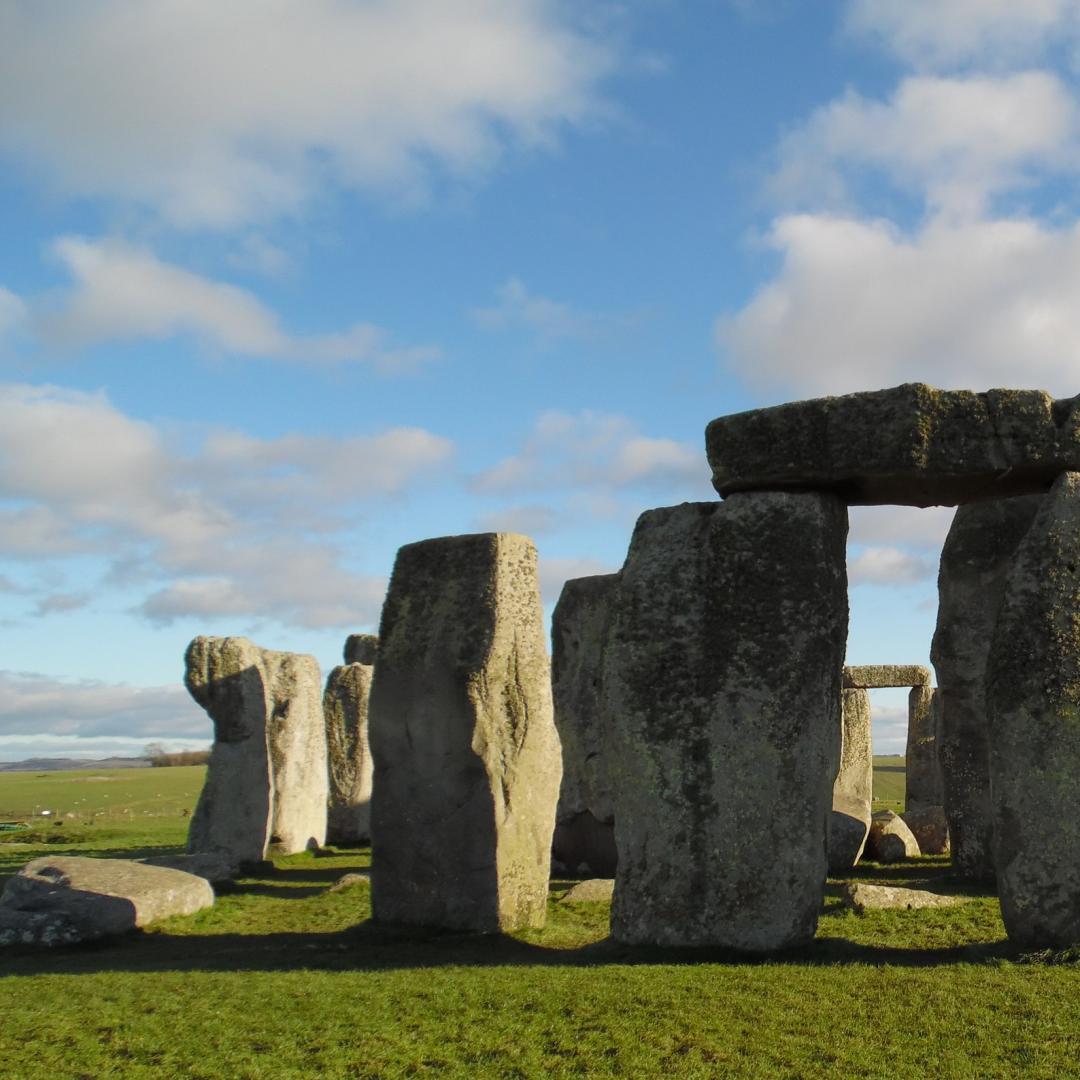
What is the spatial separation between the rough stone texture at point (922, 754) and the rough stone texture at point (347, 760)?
960 cm

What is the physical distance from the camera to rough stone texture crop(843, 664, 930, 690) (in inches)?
919

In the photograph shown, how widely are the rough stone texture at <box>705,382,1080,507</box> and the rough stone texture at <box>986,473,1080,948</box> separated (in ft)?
1.35

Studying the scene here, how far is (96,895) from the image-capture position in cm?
1152

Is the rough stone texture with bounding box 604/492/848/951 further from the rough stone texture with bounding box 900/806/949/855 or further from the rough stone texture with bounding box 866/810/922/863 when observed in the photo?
the rough stone texture with bounding box 900/806/949/855

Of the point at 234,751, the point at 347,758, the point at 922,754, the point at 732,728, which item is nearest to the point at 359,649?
the point at 347,758

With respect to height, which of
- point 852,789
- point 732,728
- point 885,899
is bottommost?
point 885,899

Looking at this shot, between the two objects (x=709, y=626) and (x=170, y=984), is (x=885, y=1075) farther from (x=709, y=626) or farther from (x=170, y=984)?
(x=170, y=984)

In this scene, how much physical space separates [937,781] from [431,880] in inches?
552

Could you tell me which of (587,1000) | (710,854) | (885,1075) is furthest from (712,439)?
(885,1075)

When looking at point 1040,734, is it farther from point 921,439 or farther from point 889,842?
point 889,842

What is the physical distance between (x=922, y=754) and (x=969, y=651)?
8.96 meters

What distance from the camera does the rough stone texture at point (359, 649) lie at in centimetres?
2375

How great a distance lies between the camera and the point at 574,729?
1616 centimetres

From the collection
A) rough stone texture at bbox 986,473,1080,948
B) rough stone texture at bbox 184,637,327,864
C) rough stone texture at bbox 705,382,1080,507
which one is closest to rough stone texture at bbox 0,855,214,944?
rough stone texture at bbox 184,637,327,864
